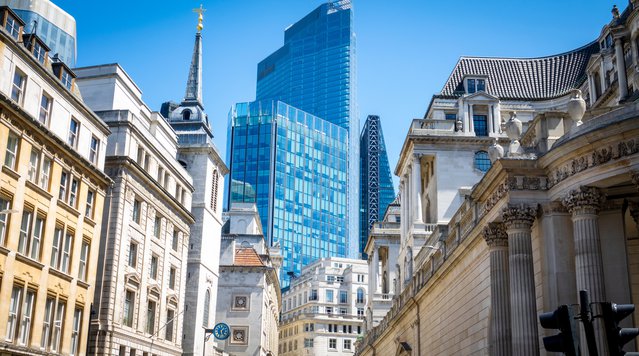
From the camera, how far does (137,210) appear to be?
46.9 meters

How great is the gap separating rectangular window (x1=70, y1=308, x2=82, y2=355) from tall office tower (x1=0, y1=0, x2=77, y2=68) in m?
39.5

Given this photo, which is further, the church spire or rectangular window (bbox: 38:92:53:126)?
the church spire

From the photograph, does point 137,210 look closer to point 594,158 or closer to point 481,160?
point 481,160

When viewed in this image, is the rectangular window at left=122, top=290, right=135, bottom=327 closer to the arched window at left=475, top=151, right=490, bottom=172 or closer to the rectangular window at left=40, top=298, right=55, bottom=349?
the rectangular window at left=40, top=298, right=55, bottom=349

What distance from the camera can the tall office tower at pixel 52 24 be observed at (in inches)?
2808

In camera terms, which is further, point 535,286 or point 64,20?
point 64,20

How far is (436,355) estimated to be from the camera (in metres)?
38.8

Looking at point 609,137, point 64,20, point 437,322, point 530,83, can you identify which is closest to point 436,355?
point 437,322

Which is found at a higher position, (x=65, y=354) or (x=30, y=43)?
(x=30, y=43)

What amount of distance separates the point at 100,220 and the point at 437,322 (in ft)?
61.5

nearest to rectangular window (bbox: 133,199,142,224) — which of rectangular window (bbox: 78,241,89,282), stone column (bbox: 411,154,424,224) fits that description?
rectangular window (bbox: 78,241,89,282)

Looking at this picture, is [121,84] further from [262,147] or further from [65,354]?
[262,147]

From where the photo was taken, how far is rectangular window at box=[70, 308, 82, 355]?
37.7m

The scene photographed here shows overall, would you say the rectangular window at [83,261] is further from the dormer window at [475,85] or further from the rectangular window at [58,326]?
the dormer window at [475,85]
